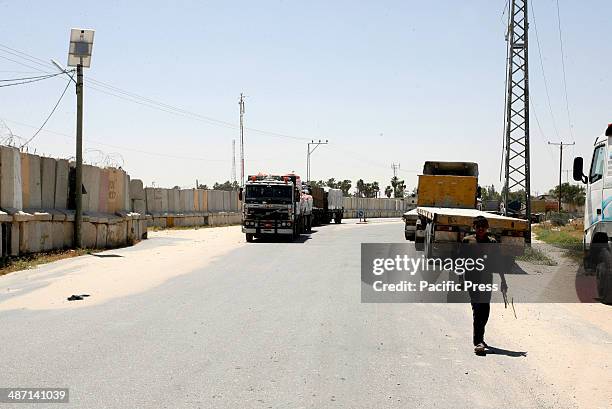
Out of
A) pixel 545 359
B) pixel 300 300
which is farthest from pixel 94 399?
pixel 300 300

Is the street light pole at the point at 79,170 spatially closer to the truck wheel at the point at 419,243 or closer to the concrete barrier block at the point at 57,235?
the concrete barrier block at the point at 57,235

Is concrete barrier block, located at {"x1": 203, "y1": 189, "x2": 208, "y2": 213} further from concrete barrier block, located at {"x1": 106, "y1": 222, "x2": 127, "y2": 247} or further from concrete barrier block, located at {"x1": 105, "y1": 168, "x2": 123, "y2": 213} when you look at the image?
concrete barrier block, located at {"x1": 106, "y1": 222, "x2": 127, "y2": 247}

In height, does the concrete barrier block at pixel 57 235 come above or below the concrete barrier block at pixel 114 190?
below

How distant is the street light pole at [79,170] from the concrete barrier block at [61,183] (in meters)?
0.41

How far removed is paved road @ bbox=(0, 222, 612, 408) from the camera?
6152 mm

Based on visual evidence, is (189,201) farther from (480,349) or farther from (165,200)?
(480,349)

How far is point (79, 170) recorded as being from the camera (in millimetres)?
23484

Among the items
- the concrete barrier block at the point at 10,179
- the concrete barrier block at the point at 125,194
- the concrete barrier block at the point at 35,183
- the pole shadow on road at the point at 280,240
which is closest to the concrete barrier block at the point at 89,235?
the concrete barrier block at the point at 35,183

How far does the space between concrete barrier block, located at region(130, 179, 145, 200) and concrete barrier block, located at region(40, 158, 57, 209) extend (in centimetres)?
1033

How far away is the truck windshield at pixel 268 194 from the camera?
3062 cm

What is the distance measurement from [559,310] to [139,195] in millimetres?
25395

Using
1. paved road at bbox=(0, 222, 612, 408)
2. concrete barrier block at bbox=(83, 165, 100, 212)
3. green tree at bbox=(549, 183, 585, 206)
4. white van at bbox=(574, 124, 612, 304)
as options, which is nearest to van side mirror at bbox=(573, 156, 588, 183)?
white van at bbox=(574, 124, 612, 304)

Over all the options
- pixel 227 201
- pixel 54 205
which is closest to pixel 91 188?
pixel 54 205

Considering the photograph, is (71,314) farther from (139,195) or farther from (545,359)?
(139,195)
